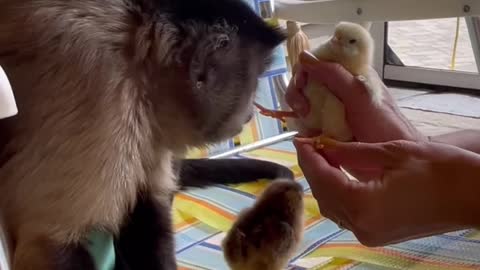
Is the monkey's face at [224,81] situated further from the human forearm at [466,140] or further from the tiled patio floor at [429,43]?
the tiled patio floor at [429,43]

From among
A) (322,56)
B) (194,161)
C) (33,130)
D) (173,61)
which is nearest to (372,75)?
(322,56)

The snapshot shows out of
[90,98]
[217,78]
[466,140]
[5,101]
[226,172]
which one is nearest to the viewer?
[5,101]

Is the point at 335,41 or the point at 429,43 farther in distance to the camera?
the point at 429,43

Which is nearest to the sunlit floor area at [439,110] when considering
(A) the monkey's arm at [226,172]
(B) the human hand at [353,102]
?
(A) the monkey's arm at [226,172]

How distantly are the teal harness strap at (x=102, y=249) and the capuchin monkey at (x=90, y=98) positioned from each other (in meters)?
0.02

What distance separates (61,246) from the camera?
708 mm

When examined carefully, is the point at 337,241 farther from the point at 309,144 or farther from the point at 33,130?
the point at 33,130

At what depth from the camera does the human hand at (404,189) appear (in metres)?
0.70

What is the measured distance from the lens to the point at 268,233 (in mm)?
852

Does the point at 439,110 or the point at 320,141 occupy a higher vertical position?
the point at 320,141

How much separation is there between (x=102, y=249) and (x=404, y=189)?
1.16 ft

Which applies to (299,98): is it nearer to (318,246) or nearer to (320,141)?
(320,141)

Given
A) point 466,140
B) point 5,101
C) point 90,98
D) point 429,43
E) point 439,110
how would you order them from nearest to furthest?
point 5,101, point 90,98, point 466,140, point 439,110, point 429,43

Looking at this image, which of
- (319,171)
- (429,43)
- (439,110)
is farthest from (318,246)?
(429,43)
